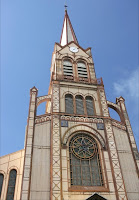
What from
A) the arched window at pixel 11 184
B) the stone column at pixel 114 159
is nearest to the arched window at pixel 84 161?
the stone column at pixel 114 159

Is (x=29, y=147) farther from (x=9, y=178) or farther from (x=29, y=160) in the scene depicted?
(x=9, y=178)

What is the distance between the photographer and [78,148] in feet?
62.3

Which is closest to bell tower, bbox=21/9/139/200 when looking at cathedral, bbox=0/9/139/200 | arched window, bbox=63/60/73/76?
cathedral, bbox=0/9/139/200

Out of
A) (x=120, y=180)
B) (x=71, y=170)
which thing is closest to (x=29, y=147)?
(x=71, y=170)

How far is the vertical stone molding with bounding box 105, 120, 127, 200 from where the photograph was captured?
16.7m

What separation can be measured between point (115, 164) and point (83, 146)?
299 cm

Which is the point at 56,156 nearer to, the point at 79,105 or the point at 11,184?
the point at 11,184

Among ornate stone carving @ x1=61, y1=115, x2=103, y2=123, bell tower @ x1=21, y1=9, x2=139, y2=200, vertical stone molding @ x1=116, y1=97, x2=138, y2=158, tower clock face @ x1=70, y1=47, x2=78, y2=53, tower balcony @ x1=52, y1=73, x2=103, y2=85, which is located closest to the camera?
bell tower @ x1=21, y1=9, x2=139, y2=200

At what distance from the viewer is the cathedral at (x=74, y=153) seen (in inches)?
644

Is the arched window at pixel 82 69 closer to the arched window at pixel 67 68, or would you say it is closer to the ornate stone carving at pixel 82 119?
the arched window at pixel 67 68

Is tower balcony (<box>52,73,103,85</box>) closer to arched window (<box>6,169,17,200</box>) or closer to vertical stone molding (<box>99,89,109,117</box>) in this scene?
vertical stone molding (<box>99,89,109,117</box>)

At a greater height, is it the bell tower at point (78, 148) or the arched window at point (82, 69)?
the arched window at point (82, 69)

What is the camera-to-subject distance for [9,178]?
18.0 meters

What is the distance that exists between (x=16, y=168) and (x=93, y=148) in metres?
6.60
